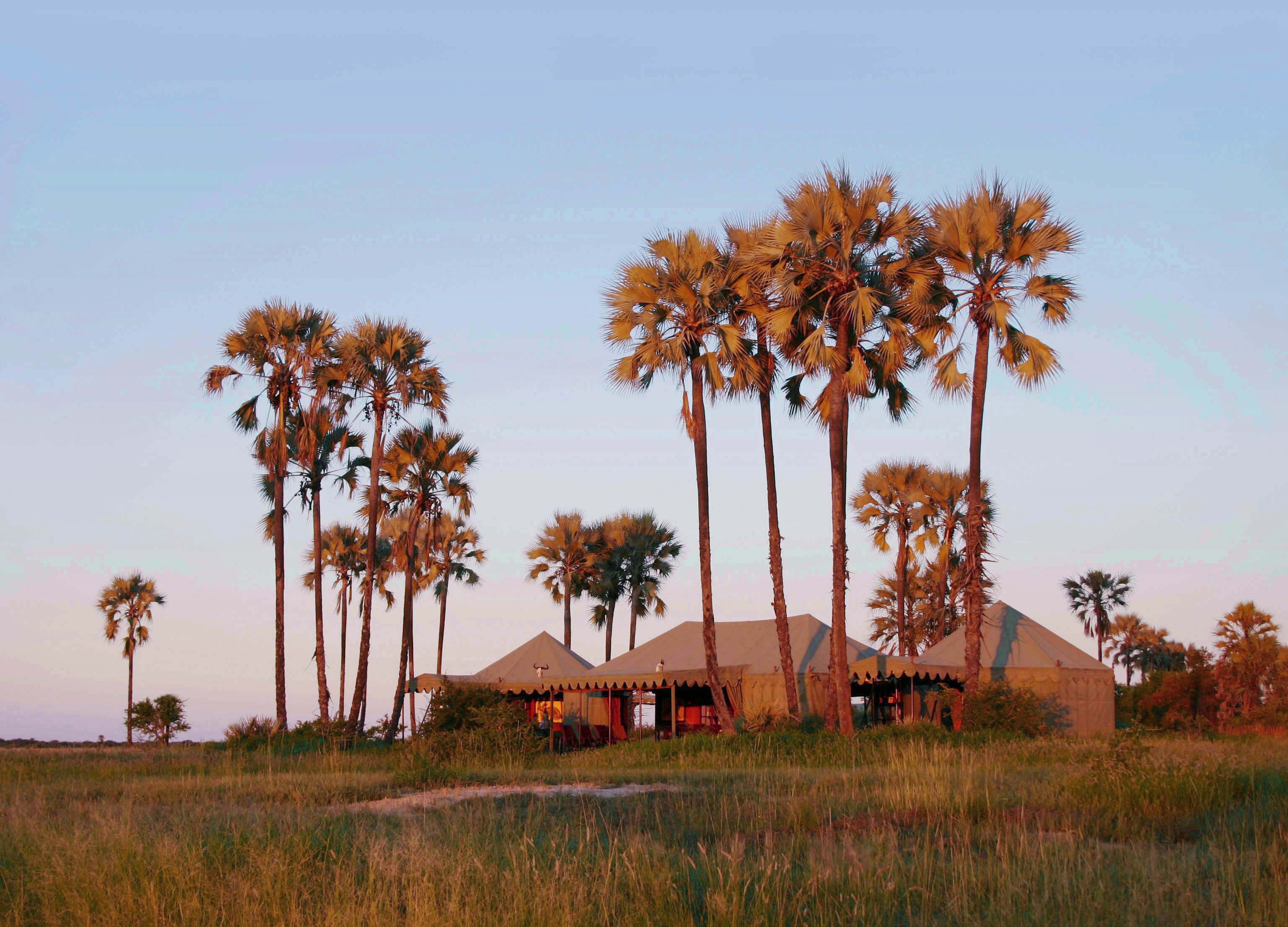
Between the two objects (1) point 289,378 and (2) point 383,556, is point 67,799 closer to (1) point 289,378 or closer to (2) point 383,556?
(1) point 289,378

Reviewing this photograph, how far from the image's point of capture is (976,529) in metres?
23.2

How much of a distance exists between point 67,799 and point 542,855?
9354 mm

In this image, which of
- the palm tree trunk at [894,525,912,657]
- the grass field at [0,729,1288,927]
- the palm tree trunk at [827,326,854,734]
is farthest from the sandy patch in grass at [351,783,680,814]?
the palm tree trunk at [894,525,912,657]

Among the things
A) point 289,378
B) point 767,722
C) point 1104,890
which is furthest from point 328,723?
point 1104,890

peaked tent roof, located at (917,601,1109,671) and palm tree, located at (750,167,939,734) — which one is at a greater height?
palm tree, located at (750,167,939,734)

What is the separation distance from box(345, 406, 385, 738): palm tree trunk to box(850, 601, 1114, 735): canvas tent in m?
13.4

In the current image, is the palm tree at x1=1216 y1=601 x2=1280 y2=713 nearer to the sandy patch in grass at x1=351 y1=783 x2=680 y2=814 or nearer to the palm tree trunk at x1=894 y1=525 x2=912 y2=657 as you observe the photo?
the palm tree trunk at x1=894 y1=525 x2=912 y2=657

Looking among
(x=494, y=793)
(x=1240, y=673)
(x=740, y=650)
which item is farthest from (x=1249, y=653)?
(x=494, y=793)

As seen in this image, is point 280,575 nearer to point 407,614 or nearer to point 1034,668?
point 407,614

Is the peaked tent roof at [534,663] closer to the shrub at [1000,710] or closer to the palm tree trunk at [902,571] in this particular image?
the palm tree trunk at [902,571]

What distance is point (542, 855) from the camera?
7832 mm

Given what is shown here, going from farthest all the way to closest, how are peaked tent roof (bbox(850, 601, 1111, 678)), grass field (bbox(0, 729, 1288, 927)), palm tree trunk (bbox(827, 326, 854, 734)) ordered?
peaked tent roof (bbox(850, 601, 1111, 678)) → palm tree trunk (bbox(827, 326, 854, 734)) → grass field (bbox(0, 729, 1288, 927))

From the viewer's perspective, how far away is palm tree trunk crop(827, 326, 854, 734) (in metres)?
A: 22.9

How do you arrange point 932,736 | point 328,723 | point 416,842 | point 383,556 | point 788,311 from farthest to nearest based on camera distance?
point 383,556, point 328,723, point 788,311, point 932,736, point 416,842
